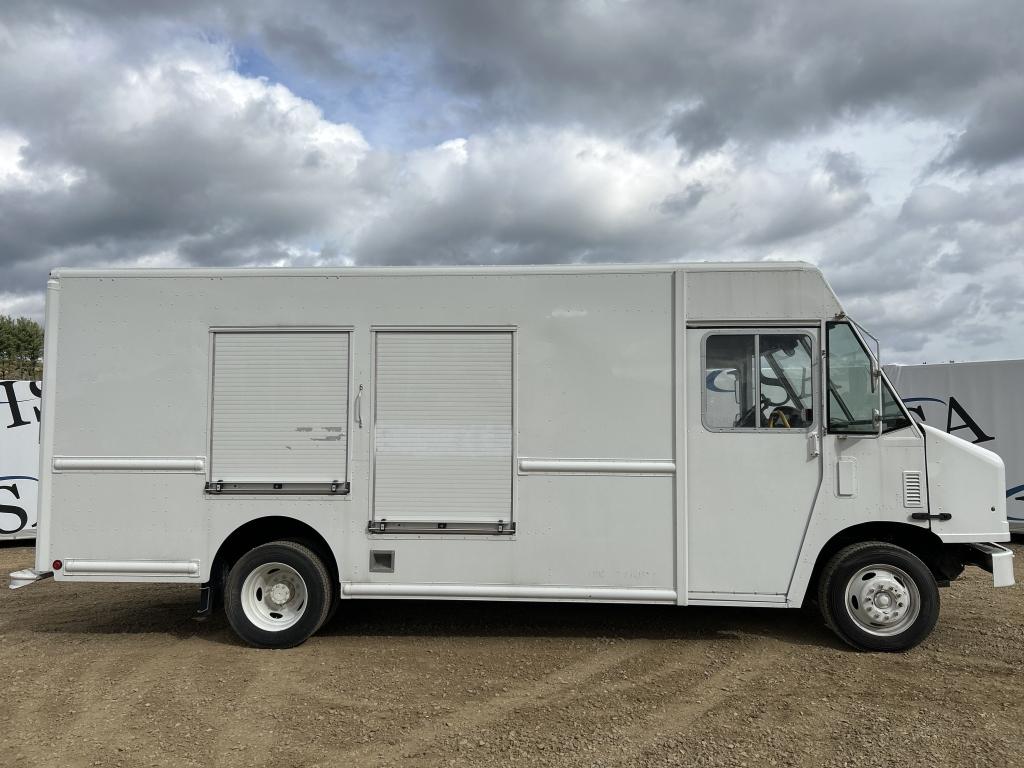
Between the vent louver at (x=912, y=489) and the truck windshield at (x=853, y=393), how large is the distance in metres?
0.36

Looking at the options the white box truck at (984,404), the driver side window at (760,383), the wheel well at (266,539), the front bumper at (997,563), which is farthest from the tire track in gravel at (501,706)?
the white box truck at (984,404)

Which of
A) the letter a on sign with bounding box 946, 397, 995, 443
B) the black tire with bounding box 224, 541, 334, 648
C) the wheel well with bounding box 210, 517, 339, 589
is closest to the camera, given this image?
the black tire with bounding box 224, 541, 334, 648

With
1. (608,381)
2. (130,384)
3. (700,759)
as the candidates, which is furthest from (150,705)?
(608,381)

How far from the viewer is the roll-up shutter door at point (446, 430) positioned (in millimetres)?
5227

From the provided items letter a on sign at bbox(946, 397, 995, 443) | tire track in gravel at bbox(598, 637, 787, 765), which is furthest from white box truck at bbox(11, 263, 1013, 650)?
letter a on sign at bbox(946, 397, 995, 443)

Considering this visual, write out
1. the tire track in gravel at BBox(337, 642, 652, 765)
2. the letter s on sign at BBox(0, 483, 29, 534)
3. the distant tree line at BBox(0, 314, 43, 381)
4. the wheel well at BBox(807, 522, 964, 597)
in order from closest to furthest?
1. the tire track in gravel at BBox(337, 642, 652, 765)
2. the wheel well at BBox(807, 522, 964, 597)
3. the letter s on sign at BBox(0, 483, 29, 534)
4. the distant tree line at BBox(0, 314, 43, 381)

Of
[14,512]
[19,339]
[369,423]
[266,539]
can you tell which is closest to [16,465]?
[14,512]

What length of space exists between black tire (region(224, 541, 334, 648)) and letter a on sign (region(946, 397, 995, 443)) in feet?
34.3

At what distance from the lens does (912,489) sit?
5.01 m

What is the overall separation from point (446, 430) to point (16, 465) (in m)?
8.99

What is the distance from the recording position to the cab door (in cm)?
507

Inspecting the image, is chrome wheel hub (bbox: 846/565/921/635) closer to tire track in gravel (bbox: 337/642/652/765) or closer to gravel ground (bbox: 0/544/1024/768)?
gravel ground (bbox: 0/544/1024/768)

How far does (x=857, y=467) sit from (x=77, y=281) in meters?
6.21

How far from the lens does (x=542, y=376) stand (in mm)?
5246
